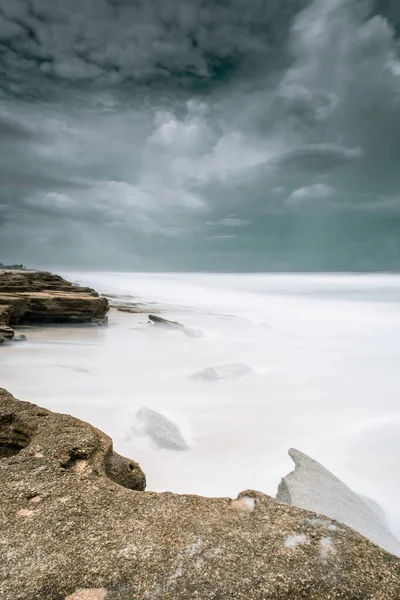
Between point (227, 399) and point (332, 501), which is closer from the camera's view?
point (332, 501)

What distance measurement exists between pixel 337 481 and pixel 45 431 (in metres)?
3.55

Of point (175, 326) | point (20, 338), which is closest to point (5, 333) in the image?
point (20, 338)

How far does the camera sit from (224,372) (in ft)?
33.1

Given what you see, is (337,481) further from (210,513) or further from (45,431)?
(45,431)

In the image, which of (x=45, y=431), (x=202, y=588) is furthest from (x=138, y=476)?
(x=202, y=588)

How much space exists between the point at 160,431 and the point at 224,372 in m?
4.30

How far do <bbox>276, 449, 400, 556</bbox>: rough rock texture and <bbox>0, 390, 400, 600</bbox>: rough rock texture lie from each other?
1.74m

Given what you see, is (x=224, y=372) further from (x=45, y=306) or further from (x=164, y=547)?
(x=45, y=306)

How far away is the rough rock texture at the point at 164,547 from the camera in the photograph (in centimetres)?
188

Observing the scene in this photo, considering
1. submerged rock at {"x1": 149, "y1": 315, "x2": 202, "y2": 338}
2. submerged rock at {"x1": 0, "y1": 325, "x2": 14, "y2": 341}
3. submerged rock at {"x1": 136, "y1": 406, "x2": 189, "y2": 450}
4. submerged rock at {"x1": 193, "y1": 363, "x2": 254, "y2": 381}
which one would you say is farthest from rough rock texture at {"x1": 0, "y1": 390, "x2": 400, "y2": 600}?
submerged rock at {"x1": 149, "y1": 315, "x2": 202, "y2": 338}

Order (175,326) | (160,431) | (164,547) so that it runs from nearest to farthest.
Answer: (164,547) < (160,431) < (175,326)

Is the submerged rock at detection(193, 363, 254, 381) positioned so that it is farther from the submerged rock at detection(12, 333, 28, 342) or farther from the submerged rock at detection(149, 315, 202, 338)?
the submerged rock at detection(12, 333, 28, 342)

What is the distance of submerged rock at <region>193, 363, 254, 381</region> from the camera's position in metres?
9.55

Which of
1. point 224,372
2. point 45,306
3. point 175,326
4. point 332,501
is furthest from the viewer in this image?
point 175,326
